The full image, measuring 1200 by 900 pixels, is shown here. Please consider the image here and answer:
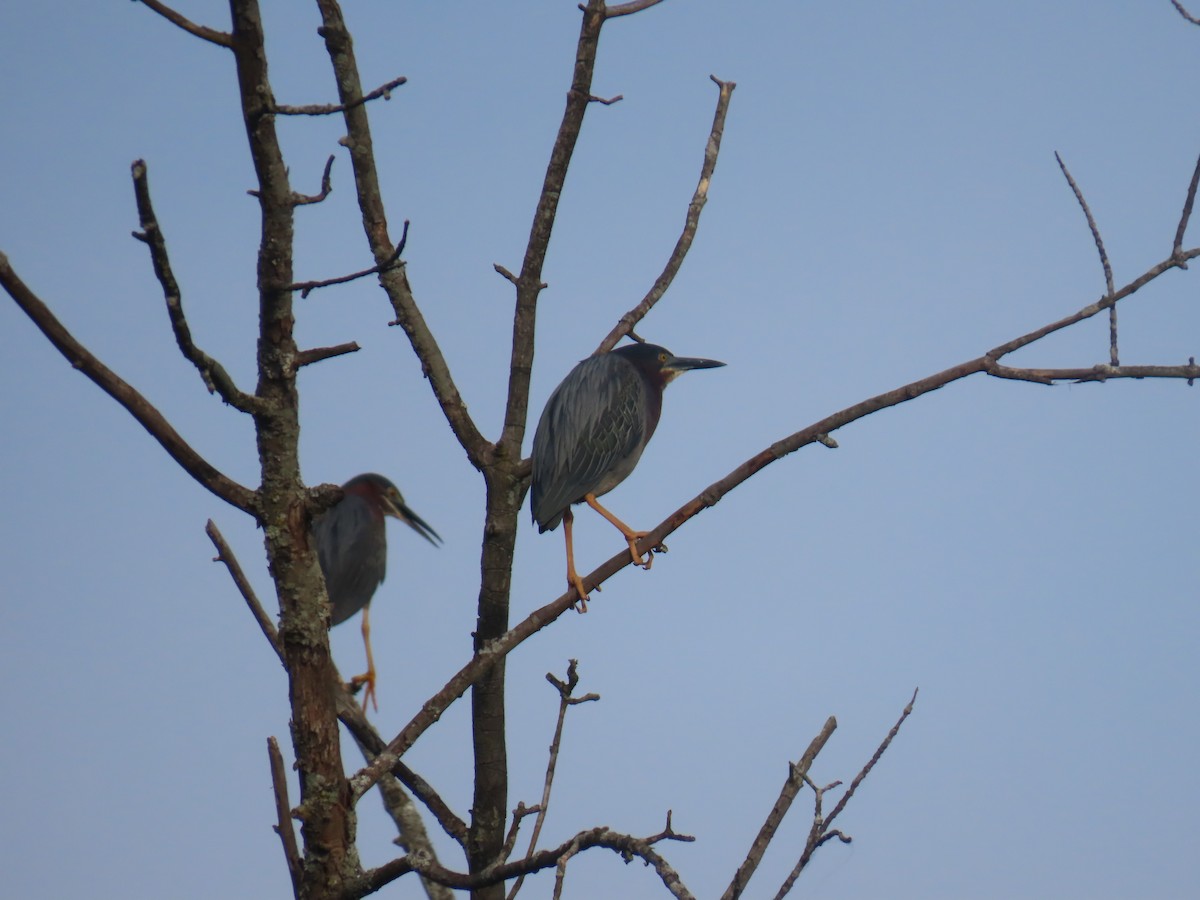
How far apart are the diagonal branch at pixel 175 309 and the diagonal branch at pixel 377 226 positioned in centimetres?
155

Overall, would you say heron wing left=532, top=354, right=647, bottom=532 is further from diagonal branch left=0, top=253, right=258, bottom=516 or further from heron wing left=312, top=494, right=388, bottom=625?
heron wing left=312, top=494, right=388, bottom=625

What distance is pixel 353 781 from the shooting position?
300cm

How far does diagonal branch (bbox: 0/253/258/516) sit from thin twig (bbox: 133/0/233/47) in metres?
0.65

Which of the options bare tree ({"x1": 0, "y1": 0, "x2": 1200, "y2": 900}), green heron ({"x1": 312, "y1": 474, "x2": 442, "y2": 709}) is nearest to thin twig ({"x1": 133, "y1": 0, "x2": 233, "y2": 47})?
bare tree ({"x1": 0, "y1": 0, "x2": 1200, "y2": 900})

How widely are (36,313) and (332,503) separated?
0.80 meters

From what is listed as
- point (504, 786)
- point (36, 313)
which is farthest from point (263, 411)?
point (504, 786)

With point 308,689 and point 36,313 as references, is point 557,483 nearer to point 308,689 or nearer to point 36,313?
point 308,689

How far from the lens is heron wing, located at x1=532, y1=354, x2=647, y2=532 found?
237 inches

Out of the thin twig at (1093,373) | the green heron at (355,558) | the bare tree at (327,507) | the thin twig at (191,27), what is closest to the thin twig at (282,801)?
the bare tree at (327,507)

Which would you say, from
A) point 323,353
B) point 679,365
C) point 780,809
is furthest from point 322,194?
point 679,365

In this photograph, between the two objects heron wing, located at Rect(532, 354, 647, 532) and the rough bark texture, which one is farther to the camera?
heron wing, located at Rect(532, 354, 647, 532)

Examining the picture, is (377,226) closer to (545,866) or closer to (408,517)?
(545,866)

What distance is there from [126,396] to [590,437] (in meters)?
3.51

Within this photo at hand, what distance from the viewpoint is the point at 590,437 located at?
20.4 feet
